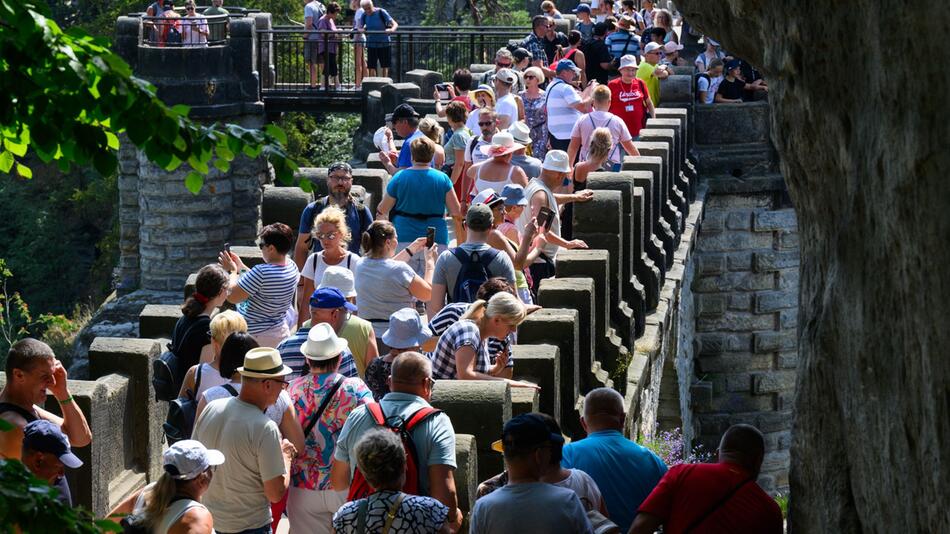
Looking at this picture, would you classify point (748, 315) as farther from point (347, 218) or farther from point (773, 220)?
point (347, 218)

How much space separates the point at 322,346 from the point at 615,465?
1.38 metres

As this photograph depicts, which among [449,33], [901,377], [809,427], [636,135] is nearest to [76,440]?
[809,427]

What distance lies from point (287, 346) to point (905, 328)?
13.2 ft

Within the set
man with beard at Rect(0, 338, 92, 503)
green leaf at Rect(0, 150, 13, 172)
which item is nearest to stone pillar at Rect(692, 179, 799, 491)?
man with beard at Rect(0, 338, 92, 503)

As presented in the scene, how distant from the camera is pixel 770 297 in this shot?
2506 centimetres

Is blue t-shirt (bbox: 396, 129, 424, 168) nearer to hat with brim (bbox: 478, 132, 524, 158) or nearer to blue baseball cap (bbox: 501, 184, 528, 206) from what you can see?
hat with brim (bbox: 478, 132, 524, 158)

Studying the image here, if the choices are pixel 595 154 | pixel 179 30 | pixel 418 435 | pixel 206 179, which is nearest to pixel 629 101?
pixel 595 154

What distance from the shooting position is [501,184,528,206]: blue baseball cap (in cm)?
1134

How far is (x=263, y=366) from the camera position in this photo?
7.20 metres

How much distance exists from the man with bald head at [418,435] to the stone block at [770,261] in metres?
18.1

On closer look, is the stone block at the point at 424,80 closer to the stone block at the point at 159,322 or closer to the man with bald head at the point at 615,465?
the stone block at the point at 159,322

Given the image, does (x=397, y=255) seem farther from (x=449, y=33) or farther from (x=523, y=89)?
(x=449, y=33)

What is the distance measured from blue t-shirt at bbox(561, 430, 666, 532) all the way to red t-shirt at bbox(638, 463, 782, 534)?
0.66m

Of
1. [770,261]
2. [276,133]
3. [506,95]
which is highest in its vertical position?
[276,133]
